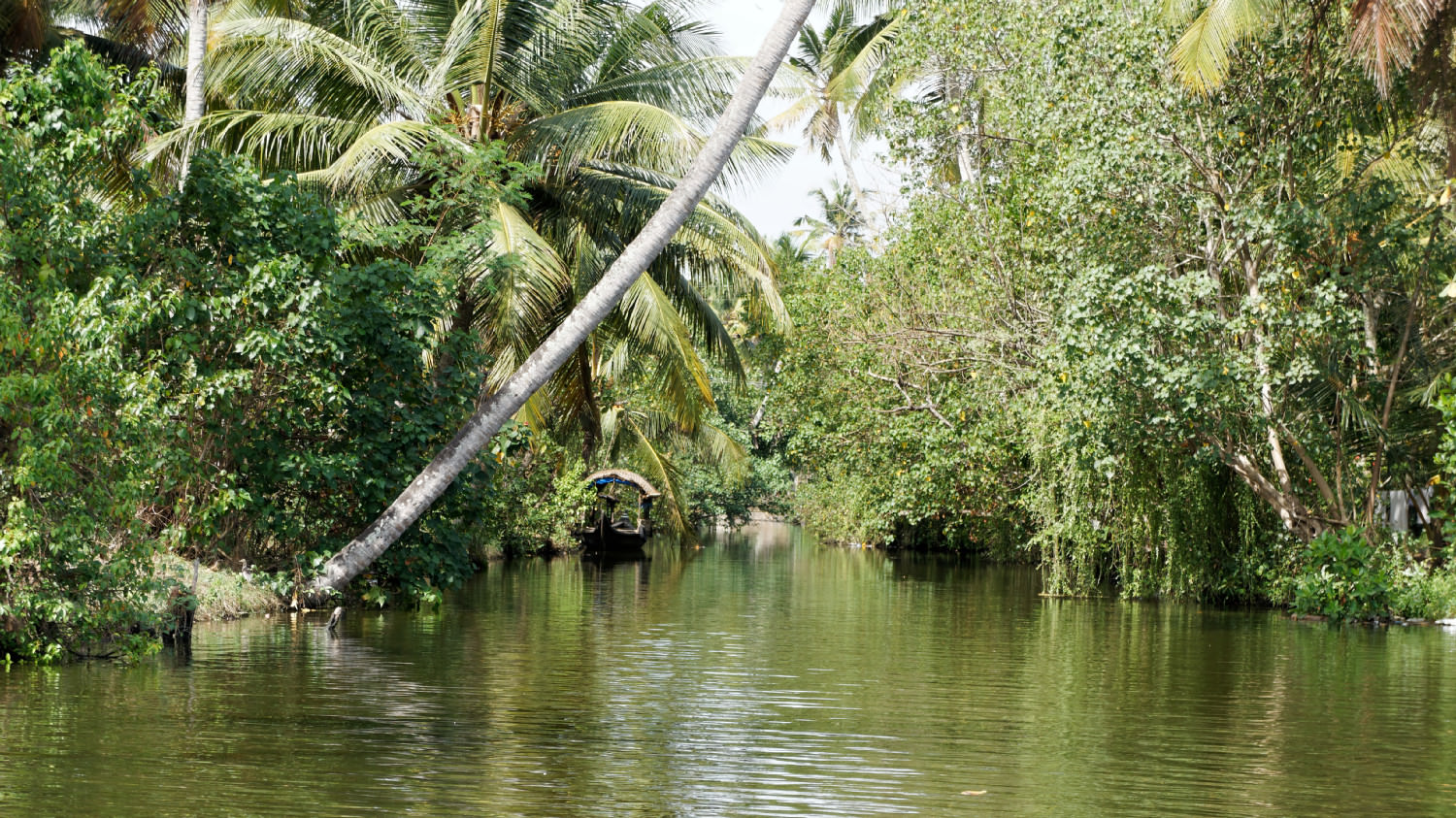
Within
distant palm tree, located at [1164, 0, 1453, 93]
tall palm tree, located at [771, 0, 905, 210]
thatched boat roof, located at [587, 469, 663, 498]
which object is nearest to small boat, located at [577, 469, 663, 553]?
thatched boat roof, located at [587, 469, 663, 498]

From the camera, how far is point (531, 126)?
18.7m

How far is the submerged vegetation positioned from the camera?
39.9ft

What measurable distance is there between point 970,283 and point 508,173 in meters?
9.66

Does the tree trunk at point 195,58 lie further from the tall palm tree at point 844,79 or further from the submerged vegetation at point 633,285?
the tall palm tree at point 844,79

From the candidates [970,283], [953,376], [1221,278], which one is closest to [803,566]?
[953,376]

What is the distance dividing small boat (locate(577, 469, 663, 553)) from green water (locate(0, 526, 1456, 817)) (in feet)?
55.0

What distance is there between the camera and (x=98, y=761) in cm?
770

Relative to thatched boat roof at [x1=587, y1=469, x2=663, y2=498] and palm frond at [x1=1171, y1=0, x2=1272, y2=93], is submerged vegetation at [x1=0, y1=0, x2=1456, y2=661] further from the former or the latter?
thatched boat roof at [x1=587, y1=469, x2=663, y2=498]

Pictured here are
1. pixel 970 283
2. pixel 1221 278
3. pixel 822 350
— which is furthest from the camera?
pixel 822 350

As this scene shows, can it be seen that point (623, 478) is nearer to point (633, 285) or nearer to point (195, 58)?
point (633, 285)

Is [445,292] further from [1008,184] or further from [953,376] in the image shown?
[953,376]

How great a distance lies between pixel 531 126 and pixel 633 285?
8.45 ft

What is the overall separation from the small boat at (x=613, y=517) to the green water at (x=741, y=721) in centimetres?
1675

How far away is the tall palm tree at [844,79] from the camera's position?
30009mm
